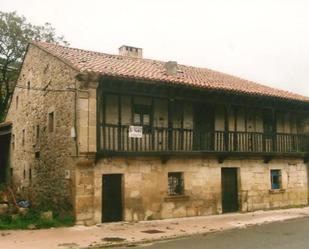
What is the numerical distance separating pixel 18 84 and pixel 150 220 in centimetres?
1234

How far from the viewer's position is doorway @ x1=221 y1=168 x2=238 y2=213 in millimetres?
18641

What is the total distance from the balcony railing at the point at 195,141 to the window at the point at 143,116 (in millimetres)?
342

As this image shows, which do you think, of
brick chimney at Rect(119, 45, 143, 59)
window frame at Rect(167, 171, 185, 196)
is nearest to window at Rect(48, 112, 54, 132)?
window frame at Rect(167, 171, 185, 196)

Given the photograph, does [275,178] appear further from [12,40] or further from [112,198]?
[12,40]

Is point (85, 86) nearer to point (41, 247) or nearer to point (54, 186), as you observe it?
point (54, 186)

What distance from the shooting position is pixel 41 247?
35.6ft

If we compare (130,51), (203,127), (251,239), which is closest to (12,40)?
(130,51)

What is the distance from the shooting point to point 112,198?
50.9 ft

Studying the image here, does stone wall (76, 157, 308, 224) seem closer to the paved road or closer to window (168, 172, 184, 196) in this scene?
window (168, 172, 184, 196)

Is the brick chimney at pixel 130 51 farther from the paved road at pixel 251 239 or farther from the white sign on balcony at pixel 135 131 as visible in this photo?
the paved road at pixel 251 239

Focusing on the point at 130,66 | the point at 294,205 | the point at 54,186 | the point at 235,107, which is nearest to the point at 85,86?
the point at 130,66

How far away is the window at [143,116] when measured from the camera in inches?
650

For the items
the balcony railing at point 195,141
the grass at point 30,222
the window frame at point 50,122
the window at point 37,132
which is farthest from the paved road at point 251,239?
the window at point 37,132

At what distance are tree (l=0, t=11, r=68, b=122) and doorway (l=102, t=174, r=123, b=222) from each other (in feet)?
56.0
